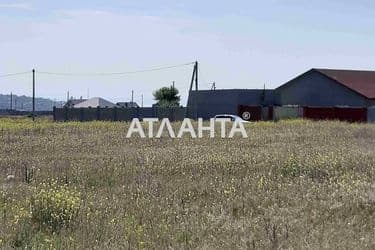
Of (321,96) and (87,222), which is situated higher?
(321,96)

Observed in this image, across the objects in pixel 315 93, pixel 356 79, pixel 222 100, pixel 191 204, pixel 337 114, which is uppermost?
pixel 356 79

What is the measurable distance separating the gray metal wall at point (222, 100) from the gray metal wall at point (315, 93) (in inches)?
67.2

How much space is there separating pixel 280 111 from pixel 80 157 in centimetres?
3313

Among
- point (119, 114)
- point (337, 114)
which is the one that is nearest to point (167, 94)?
point (119, 114)

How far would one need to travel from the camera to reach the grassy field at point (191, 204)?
6.54 meters

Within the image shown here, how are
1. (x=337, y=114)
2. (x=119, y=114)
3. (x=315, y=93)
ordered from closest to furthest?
(x=337, y=114) → (x=119, y=114) → (x=315, y=93)

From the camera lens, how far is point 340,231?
6734mm

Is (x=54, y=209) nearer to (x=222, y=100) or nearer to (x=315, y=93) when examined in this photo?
(x=222, y=100)

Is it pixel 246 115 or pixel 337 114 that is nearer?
pixel 337 114

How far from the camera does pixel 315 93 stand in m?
53.8

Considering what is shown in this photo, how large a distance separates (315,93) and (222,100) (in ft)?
25.7

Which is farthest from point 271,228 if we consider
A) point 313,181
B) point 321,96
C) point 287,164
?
point 321,96

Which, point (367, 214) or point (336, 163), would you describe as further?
point (336, 163)

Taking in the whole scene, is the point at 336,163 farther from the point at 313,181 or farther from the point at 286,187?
the point at 286,187
